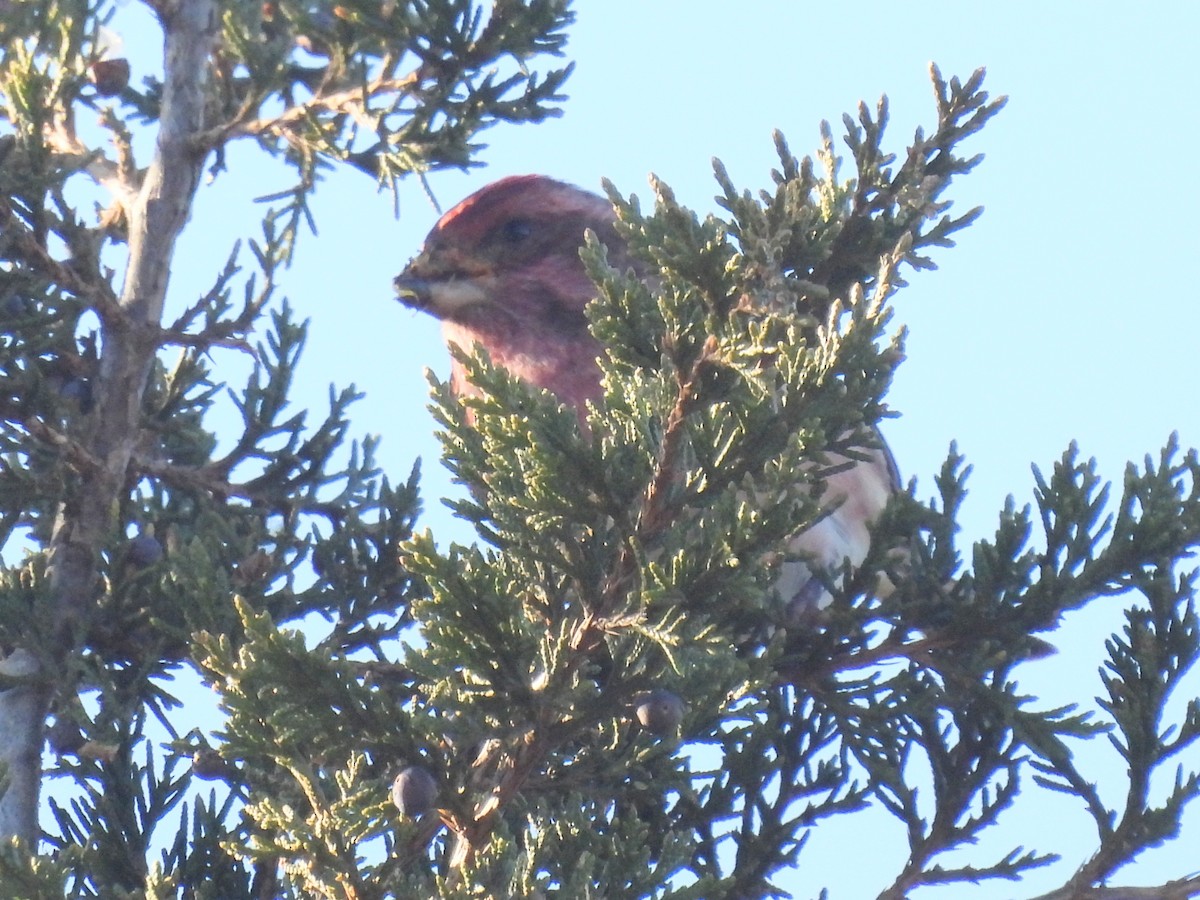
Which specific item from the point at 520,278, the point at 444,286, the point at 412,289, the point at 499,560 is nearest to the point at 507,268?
the point at 520,278

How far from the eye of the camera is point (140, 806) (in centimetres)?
315

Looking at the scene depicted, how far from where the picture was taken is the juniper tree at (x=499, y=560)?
254cm

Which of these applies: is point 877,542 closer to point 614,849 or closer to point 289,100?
point 614,849

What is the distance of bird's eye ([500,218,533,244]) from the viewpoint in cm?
529

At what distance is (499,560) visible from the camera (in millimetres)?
2709

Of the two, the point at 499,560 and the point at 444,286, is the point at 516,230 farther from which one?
the point at 499,560

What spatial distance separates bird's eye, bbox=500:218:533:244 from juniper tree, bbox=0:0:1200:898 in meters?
1.11

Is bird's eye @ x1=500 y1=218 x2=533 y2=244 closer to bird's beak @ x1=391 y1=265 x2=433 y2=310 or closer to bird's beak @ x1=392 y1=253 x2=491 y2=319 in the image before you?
bird's beak @ x1=392 y1=253 x2=491 y2=319

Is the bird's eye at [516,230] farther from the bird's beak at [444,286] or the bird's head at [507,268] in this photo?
the bird's beak at [444,286]

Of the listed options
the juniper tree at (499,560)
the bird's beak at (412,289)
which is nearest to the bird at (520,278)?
the bird's beak at (412,289)

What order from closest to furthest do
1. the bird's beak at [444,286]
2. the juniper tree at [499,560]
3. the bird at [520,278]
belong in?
1. the juniper tree at [499,560]
2. the bird at [520,278]
3. the bird's beak at [444,286]

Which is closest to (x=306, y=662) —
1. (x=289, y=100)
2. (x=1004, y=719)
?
(x=1004, y=719)

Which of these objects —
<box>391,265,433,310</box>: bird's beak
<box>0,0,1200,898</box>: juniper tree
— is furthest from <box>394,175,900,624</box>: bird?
<box>0,0,1200,898</box>: juniper tree

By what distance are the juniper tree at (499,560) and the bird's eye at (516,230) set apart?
111 cm
